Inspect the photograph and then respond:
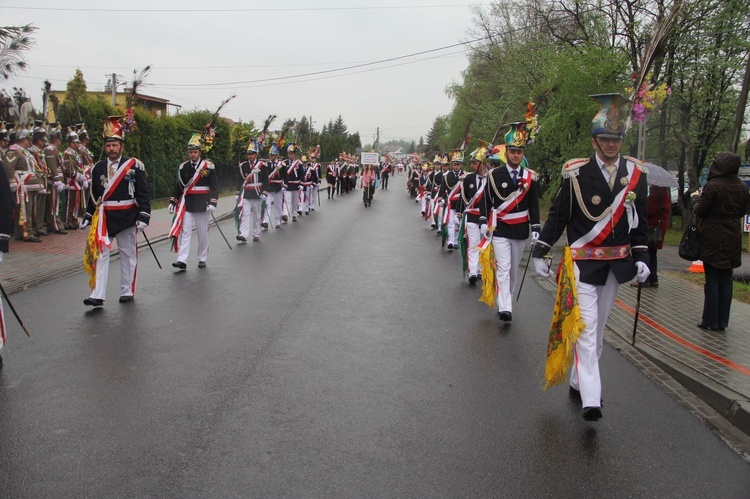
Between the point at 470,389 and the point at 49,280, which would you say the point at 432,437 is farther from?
the point at 49,280

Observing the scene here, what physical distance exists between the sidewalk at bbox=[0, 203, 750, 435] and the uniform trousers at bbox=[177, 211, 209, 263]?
2.28ft

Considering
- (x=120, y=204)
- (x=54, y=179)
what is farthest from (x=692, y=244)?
(x=54, y=179)

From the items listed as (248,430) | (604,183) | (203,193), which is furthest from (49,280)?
(604,183)

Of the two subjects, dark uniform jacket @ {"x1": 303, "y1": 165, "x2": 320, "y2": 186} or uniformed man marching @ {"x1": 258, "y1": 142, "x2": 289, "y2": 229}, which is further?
dark uniform jacket @ {"x1": 303, "y1": 165, "x2": 320, "y2": 186}

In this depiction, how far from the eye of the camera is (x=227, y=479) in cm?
380

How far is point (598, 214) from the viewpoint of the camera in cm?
506

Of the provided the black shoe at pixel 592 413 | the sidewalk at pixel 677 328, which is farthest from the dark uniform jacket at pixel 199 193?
the black shoe at pixel 592 413

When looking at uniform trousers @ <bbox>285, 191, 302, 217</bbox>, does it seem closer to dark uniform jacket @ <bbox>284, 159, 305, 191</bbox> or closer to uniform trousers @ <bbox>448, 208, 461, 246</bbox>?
dark uniform jacket @ <bbox>284, 159, 305, 191</bbox>

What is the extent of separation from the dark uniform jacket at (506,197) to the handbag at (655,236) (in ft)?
7.53

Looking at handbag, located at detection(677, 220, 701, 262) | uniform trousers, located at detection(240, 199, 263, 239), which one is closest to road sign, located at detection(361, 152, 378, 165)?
uniform trousers, located at detection(240, 199, 263, 239)

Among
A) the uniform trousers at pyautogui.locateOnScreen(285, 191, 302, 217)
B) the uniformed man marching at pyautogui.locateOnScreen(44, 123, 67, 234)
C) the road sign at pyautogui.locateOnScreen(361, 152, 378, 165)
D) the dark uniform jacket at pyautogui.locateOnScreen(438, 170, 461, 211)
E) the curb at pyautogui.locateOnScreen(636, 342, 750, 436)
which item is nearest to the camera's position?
the curb at pyautogui.locateOnScreen(636, 342, 750, 436)

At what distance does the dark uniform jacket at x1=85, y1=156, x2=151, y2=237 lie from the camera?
8367mm

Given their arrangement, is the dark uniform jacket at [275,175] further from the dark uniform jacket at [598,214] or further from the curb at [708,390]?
the dark uniform jacket at [598,214]

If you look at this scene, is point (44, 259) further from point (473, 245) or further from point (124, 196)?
point (473, 245)
